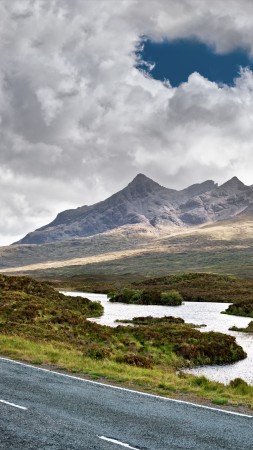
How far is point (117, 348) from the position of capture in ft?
122

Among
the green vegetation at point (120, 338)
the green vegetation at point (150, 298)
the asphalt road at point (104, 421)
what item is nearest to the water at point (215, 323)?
the green vegetation at point (120, 338)

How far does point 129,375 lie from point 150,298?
65578mm

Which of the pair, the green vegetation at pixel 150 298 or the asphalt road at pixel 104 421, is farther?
the green vegetation at pixel 150 298

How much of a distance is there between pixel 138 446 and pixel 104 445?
0.97m

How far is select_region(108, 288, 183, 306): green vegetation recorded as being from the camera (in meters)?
87.5

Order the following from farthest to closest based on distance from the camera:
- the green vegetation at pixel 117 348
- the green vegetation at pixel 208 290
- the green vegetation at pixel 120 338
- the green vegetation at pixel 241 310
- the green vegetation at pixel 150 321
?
1. the green vegetation at pixel 208 290
2. the green vegetation at pixel 241 310
3. the green vegetation at pixel 150 321
4. the green vegetation at pixel 120 338
5. the green vegetation at pixel 117 348

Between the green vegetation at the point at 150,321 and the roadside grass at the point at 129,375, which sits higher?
the roadside grass at the point at 129,375

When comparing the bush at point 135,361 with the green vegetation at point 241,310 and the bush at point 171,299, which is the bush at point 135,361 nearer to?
the green vegetation at point 241,310

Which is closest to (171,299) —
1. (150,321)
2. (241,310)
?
(241,310)

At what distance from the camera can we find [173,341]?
1585 inches

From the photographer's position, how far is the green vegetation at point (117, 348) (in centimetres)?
2407

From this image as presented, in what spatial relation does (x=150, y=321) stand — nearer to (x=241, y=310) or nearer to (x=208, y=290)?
(x=241, y=310)

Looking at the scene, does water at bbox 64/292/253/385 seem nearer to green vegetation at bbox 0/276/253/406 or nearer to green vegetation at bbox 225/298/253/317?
green vegetation at bbox 0/276/253/406

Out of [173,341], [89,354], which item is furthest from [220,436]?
[173,341]
